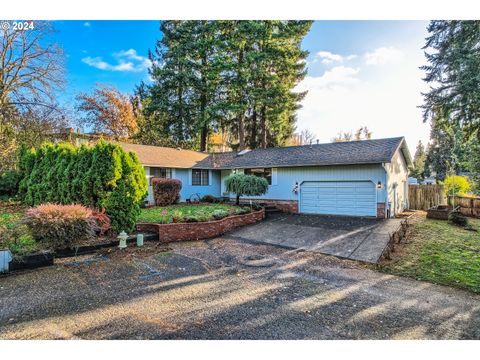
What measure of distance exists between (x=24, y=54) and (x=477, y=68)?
62.5ft

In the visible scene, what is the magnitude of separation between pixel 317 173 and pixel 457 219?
5695mm

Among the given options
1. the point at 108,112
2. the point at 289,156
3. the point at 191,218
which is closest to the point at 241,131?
the point at 289,156

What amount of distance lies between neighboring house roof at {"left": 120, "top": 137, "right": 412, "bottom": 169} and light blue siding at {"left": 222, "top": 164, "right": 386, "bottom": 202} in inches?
15.5

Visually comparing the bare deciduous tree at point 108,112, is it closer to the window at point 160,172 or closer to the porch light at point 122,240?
the window at point 160,172

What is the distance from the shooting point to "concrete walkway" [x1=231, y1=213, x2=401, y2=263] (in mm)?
7141

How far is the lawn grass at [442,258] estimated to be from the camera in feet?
17.2

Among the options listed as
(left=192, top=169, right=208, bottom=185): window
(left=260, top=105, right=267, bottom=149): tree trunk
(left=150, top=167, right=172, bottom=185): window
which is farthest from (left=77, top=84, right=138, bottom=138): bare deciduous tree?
(left=192, top=169, right=208, bottom=185): window

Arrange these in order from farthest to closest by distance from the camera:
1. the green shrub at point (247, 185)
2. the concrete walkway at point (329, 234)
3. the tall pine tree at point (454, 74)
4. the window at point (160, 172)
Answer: the window at point (160, 172)
the green shrub at point (247, 185)
the tall pine tree at point (454, 74)
the concrete walkway at point (329, 234)

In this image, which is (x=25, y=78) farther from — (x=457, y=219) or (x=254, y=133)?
(x=457, y=219)

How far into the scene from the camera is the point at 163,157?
1524 centimetres

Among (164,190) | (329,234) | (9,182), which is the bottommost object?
(329,234)

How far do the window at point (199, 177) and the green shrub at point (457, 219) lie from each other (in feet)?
40.4

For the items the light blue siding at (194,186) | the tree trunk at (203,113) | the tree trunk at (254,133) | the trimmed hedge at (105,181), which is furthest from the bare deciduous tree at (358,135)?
the trimmed hedge at (105,181)
